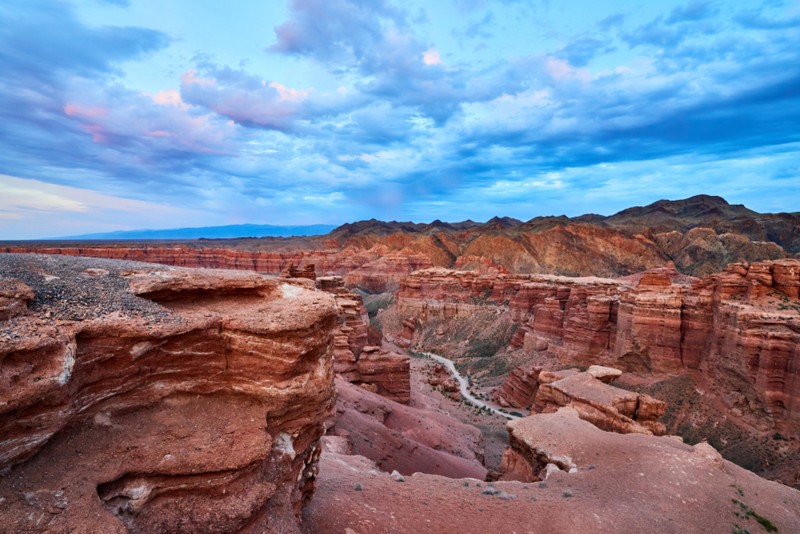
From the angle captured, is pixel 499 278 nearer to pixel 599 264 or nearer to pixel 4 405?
pixel 599 264

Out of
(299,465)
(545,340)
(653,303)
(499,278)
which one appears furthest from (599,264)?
(299,465)

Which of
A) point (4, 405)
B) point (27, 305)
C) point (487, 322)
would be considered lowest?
point (487, 322)

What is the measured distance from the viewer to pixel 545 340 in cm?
5200

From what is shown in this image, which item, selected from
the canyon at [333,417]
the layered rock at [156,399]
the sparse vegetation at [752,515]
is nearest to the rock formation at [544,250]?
the canyon at [333,417]

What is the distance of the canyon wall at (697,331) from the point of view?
85.7ft

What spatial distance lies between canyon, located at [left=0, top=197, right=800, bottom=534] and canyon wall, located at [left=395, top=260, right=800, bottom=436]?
0.19m

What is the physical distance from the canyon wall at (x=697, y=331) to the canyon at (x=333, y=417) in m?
0.19

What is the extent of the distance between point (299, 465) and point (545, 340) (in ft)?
155

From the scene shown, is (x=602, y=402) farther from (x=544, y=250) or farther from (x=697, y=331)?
(x=544, y=250)

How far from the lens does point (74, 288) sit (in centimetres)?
777

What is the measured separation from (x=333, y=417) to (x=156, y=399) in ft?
43.3

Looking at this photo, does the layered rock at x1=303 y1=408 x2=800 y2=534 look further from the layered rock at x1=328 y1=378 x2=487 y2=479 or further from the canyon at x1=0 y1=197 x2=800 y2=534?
the layered rock at x1=328 y1=378 x2=487 y2=479

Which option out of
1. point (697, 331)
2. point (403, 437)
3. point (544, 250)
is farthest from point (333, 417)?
point (544, 250)

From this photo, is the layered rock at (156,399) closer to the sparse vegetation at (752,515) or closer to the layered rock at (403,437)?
the layered rock at (403,437)
